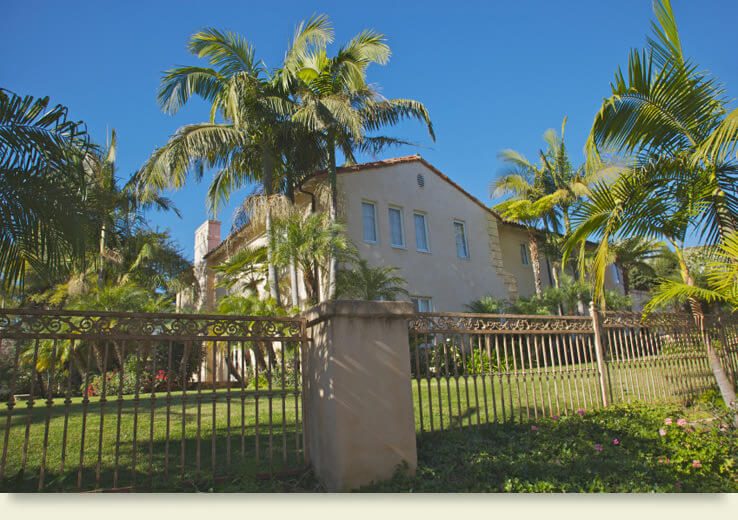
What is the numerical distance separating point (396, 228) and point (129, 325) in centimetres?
1364

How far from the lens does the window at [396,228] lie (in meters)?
17.3

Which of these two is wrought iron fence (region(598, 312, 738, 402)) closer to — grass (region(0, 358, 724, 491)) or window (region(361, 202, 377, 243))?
grass (region(0, 358, 724, 491))

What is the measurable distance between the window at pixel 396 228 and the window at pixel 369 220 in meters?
0.75

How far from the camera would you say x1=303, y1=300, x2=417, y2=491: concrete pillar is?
178 inches

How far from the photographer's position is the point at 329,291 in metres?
13.6

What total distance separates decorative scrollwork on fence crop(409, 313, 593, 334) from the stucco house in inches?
371

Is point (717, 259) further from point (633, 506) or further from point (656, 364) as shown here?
point (633, 506)

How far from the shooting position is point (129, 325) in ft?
13.9

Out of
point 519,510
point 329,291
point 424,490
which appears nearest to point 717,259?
point 519,510

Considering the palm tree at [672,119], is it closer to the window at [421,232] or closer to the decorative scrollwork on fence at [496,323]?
the decorative scrollwork on fence at [496,323]

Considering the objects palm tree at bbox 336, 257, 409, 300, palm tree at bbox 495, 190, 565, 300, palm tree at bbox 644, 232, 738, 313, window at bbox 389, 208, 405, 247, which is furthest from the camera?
palm tree at bbox 495, 190, 565, 300

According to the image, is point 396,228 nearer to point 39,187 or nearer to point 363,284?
point 363,284

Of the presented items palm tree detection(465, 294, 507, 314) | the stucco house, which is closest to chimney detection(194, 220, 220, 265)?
the stucco house

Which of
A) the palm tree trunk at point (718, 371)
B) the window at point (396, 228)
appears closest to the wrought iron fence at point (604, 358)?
the palm tree trunk at point (718, 371)
